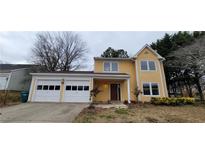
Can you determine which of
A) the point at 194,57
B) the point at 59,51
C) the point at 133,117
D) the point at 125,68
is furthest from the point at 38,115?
the point at 59,51

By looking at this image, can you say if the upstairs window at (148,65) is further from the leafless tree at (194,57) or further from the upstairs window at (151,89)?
the leafless tree at (194,57)

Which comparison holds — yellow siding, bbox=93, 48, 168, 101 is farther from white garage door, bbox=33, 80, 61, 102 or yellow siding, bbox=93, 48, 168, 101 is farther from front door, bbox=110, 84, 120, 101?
white garage door, bbox=33, 80, 61, 102

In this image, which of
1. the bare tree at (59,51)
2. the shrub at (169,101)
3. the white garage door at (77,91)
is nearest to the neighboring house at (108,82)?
the white garage door at (77,91)

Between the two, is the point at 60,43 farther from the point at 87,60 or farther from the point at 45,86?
the point at 45,86

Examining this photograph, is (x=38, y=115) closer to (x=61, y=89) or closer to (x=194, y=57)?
(x=61, y=89)

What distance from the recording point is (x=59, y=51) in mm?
25016

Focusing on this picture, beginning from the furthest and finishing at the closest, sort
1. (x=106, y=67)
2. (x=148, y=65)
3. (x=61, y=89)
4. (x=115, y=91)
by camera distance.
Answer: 1. (x=106, y=67)
2. (x=148, y=65)
3. (x=115, y=91)
4. (x=61, y=89)

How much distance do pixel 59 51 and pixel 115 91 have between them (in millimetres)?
16357

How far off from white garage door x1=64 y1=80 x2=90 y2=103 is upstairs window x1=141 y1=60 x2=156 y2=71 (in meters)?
7.16

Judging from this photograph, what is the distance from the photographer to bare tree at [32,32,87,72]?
2356 cm

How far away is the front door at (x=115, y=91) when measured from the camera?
1444 cm

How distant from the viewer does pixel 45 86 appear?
41.1 feet
